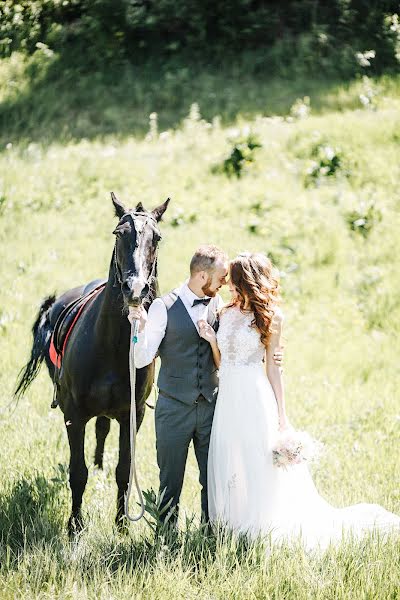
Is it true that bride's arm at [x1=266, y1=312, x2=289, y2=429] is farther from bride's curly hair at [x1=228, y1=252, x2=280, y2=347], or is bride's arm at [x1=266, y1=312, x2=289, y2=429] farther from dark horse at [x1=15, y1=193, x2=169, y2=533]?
dark horse at [x1=15, y1=193, x2=169, y2=533]

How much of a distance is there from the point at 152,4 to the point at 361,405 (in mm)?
14185

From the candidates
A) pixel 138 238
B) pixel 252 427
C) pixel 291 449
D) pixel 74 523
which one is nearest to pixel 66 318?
pixel 74 523

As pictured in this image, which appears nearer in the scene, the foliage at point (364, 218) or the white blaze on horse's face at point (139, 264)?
the white blaze on horse's face at point (139, 264)

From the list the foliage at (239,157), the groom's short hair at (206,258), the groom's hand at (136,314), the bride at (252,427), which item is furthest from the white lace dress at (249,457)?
the foliage at (239,157)

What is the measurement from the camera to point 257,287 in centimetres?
412

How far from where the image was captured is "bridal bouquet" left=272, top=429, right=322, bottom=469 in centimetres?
411

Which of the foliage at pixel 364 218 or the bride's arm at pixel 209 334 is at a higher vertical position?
the bride's arm at pixel 209 334

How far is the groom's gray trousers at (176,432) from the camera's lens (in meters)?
4.21

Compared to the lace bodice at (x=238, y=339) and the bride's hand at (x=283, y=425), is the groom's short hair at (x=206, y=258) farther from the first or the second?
the bride's hand at (x=283, y=425)

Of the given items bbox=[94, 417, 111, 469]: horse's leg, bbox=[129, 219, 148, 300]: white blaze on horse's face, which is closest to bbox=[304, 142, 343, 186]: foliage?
bbox=[94, 417, 111, 469]: horse's leg

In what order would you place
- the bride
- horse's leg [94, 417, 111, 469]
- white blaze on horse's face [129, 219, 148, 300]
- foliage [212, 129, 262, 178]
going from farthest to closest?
foliage [212, 129, 262, 178] < horse's leg [94, 417, 111, 469] < the bride < white blaze on horse's face [129, 219, 148, 300]

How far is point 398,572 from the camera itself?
149 inches

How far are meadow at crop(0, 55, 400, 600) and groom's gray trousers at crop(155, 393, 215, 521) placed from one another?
26 centimetres

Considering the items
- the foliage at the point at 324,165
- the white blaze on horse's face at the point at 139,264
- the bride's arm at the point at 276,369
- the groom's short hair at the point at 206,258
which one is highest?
the white blaze on horse's face at the point at 139,264
